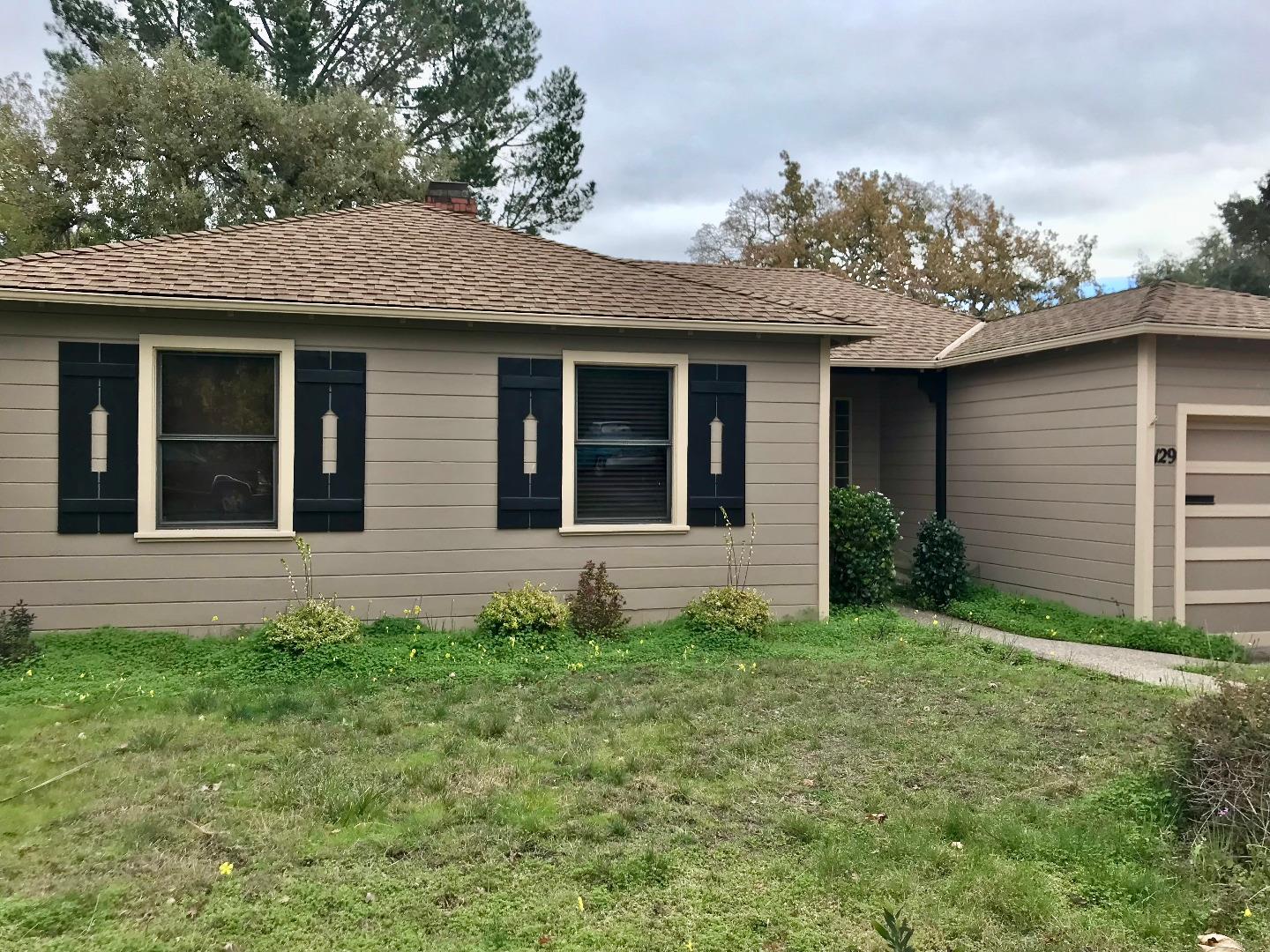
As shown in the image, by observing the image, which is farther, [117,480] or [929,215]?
[929,215]

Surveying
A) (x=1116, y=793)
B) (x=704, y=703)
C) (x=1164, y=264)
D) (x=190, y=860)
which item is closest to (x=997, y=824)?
(x=1116, y=793)

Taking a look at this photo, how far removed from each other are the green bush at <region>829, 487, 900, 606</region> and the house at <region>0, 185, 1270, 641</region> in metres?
0.58

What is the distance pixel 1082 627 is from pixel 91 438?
9.12 metres

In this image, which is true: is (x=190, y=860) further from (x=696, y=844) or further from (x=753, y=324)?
(x=753, y=324)

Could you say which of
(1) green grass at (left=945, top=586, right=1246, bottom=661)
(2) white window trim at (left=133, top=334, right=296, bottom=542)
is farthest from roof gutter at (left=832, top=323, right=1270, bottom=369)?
(2) white window trim at (left=133, top=334, right=296, bottom=542)

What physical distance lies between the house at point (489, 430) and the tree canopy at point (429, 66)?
1401 centimetres

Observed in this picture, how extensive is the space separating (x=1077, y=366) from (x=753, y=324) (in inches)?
143

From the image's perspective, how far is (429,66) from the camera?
22688mm

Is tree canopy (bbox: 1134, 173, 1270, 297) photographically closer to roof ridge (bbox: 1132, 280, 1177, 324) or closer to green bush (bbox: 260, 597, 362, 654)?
roof ridge (bbox: 1132, 280, 1177, 324)

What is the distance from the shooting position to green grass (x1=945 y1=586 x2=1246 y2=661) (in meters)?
8.01

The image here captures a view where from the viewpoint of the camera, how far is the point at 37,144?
19.2 metres

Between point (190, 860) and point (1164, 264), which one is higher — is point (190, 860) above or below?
below

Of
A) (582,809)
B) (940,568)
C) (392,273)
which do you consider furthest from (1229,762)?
(392,273)

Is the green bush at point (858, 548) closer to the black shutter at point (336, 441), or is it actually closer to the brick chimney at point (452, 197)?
the black shutter at point (336, 441)
